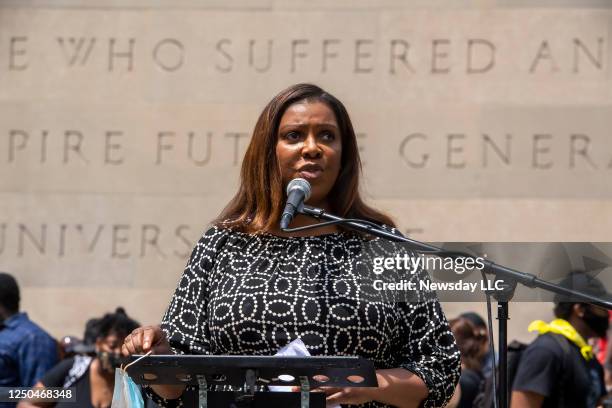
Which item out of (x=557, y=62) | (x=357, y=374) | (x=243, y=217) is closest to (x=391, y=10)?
(x=557, y=62)

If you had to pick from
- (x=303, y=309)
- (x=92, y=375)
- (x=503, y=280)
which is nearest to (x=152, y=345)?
(x=303, y=309)

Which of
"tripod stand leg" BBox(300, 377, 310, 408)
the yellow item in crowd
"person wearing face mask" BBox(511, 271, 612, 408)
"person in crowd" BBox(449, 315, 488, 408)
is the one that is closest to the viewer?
"tripod stand leg" BBox(300, 377, 310, 408)

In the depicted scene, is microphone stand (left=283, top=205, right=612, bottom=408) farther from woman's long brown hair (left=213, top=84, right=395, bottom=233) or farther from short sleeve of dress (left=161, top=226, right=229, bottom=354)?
short sleeve of dress (left=161, top=226, right=229, bottom=354)

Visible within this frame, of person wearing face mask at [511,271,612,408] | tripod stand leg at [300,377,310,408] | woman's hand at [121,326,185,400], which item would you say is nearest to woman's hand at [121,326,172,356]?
woman's hand at [121,326,185,400]

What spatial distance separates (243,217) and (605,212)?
7.62m

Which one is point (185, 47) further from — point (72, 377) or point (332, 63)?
point (72, 377)

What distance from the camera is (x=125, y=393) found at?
157 inches

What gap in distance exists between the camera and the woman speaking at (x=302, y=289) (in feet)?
13.4

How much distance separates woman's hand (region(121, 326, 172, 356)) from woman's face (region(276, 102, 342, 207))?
72 cm

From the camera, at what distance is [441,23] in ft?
39.2

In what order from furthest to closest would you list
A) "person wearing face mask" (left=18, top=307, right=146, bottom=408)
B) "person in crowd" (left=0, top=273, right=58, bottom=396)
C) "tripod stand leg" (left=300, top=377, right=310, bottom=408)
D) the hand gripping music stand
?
"person in crowd" (left=0, top=273, right=58, bottom=396) < "person wearing face mask" (left=18, top=307, right=146, bottom=408) < "tripod stand leg" (left=300, top=377, right=310, bottom=408) < the hand gripping music stand

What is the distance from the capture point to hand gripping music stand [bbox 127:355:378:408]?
140 inches

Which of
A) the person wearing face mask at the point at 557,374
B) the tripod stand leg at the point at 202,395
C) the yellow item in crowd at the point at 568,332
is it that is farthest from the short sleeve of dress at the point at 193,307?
the yellow item in crowd at the point at 568,332

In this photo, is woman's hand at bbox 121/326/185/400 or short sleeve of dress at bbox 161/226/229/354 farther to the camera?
short sleeve of dress at bbox 161/226/229/354
